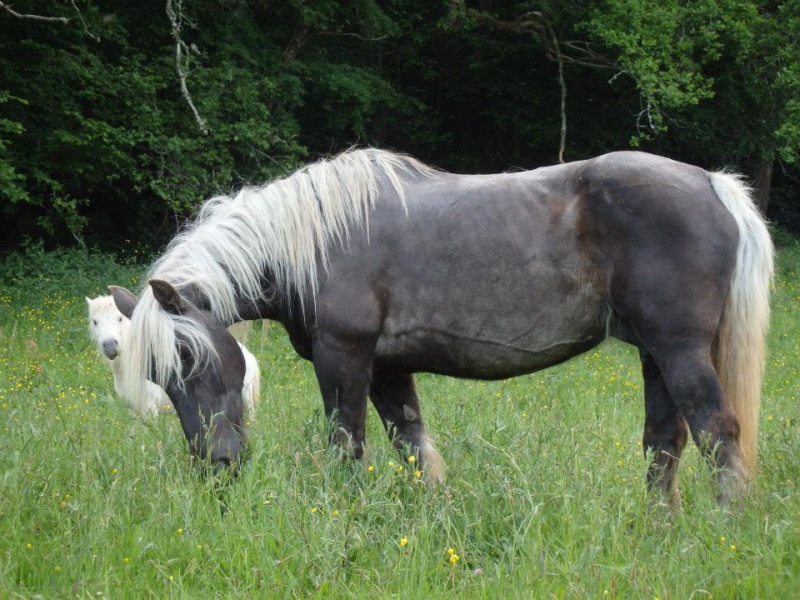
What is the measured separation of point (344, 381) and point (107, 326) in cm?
395

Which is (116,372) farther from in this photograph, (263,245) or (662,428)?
(662,428)

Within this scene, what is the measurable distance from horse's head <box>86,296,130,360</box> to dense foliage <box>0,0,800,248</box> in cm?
383

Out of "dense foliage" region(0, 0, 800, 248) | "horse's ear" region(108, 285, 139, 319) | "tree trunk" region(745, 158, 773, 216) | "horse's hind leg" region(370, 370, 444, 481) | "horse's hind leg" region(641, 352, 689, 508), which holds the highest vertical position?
"horse's ear" region(108, 285, 139, 319)

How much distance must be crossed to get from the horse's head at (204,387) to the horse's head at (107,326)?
318cm

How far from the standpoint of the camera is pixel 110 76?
15.0m

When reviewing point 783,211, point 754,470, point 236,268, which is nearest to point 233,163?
point 236,268

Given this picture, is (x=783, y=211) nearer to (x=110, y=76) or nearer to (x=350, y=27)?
(x=350, y=27)

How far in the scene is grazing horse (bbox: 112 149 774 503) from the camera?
4.14 metres

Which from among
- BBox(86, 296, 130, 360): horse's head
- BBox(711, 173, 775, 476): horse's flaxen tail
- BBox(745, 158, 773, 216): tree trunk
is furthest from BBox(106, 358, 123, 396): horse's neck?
BBox(745, 158, 773, 216): tree trunk

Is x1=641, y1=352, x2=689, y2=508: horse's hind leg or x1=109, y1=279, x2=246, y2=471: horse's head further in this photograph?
x1=641, y1=352, x2=689, y2=508: horse's hind leg

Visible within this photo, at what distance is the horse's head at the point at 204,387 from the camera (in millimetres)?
4266

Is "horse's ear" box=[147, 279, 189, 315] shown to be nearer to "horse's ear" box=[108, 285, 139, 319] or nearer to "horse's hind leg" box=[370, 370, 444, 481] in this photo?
"horse's ear" box=[108, 285, 139, 319]

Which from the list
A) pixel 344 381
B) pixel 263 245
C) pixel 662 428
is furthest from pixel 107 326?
pixel 662 428

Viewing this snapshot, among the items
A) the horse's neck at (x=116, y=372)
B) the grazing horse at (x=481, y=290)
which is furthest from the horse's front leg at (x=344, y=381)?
the horse's neck at (x=116, y=372)
